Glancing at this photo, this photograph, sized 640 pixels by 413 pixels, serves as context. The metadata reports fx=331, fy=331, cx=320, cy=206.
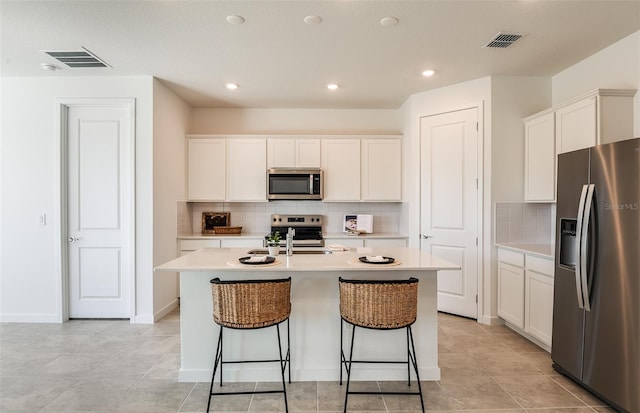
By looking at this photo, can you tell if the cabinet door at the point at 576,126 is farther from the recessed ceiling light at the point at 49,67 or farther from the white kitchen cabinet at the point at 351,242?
the recessed ceiling light at the point at 49,67

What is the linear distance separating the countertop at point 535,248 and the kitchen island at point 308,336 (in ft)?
3.79

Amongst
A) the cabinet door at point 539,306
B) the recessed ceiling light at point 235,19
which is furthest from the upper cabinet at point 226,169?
the cabinet door at point 539,306

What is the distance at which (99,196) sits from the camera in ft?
12.0

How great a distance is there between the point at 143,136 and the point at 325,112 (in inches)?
96.5

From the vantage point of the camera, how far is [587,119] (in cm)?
271

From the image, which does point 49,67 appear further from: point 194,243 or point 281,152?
point 281,152

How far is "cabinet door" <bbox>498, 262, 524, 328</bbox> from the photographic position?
313 cm

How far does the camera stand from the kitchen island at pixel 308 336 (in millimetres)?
2373

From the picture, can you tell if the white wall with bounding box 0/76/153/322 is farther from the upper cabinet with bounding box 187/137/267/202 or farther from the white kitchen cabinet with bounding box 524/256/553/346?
the white kitchen cabinet with bounding box 524/256/553/346

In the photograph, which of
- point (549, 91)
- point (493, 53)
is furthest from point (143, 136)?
point (549, 91)

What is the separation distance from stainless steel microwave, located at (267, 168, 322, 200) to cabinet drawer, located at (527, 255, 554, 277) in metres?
2.52

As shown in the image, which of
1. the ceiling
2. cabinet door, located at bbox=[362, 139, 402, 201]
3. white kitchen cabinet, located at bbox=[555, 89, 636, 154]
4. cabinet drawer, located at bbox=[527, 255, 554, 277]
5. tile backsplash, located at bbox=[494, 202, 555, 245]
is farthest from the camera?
cabinet door, located at bbox=[362, 139, 402, 201]

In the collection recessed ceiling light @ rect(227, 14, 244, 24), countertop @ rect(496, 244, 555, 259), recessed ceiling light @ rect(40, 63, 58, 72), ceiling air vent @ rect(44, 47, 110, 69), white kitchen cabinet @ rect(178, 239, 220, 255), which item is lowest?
white kitchen cabinet @ rect(178, 239, 220, 255)

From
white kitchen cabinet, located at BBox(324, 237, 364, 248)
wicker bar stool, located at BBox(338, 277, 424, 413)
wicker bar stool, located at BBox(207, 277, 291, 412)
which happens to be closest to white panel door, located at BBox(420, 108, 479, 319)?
white kitchen cabinet, located at BBox(324, 237, 364, 248)
